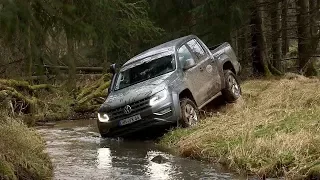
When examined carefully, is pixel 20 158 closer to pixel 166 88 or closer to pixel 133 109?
pixel 133 109

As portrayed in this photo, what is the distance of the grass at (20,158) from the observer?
20.4 ft

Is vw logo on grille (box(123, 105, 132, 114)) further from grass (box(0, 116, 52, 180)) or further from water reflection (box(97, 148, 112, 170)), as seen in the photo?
grass (box(0, 116, 52, 180))

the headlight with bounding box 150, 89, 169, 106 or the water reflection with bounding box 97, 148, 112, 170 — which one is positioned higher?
the headlight with bounding box 150, 89, 169, 106

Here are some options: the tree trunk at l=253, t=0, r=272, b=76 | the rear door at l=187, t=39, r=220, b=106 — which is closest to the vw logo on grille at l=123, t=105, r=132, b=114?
the rear door at l=187, t=39, r=220, b=106

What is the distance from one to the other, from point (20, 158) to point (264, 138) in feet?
11.8

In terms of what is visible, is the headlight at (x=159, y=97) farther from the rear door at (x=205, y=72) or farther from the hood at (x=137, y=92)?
the rear door at (x=205, y=72)

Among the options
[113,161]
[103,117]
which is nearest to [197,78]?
[103,117]

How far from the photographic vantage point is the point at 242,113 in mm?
9992

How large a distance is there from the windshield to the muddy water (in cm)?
145

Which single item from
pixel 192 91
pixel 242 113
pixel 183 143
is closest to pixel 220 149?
pixel 183 143

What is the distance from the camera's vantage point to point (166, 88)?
407 inches

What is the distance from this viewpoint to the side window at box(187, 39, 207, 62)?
12.3 m

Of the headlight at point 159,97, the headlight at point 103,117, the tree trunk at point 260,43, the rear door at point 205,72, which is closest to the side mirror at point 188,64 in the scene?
the rear door at point 205,72

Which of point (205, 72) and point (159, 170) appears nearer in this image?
point (159, 170)
